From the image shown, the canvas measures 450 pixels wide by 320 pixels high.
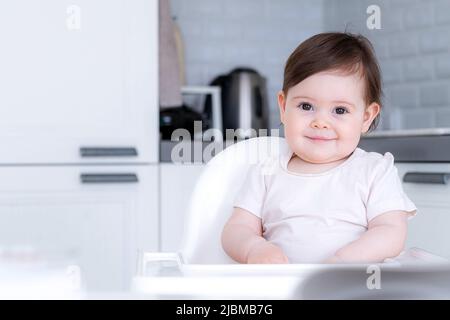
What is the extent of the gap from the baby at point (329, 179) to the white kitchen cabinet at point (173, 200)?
83 centimetres

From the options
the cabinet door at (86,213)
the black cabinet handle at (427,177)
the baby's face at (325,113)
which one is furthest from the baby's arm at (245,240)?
the cabinet door at (86,213)

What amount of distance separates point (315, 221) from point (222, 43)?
1.44 m

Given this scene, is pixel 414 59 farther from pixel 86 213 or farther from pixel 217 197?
pixel 217 197

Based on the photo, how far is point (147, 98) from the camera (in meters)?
1.61

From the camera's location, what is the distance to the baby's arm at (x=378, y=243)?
2.19ft

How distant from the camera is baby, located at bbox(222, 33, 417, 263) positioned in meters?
0.67

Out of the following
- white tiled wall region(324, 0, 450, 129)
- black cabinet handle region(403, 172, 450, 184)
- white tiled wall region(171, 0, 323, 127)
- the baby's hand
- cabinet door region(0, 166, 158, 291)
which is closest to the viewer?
the baby's hand

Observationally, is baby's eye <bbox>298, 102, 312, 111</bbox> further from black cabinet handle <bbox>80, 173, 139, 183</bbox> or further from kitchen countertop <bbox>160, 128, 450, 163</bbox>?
black cabinet handle <bbox>80, 173, 139, 183</bbox>

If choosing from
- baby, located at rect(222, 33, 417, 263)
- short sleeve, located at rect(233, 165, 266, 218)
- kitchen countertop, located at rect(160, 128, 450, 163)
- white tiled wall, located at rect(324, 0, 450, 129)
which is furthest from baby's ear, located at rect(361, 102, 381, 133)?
white tiled wall, located at rect(324, 0, 450, 129)

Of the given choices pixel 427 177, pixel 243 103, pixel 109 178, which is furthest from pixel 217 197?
pixel 243 103

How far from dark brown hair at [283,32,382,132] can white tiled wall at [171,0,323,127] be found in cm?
131

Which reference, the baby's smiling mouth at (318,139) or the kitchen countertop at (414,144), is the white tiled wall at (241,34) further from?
the baby's smiling mouth at (318,139)

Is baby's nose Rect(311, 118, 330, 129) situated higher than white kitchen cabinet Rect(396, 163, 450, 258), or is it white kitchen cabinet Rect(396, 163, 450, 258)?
baby's nose Rect(311, 118, 330, 129)
